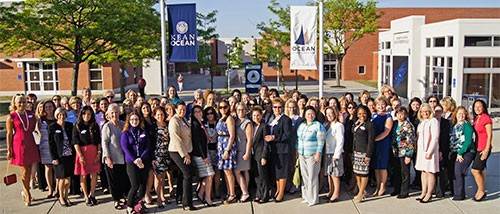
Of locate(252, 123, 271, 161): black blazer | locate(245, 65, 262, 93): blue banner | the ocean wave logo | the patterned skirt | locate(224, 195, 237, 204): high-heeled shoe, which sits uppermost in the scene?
the ocean wave logo

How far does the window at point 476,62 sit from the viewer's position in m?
21.5

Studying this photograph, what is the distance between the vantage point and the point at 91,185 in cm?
769

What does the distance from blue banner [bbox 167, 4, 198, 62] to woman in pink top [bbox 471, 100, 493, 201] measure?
22.5 ft

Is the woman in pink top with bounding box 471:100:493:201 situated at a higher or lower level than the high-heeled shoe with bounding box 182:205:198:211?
higher

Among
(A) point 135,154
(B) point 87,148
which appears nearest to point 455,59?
(A) point 135,154

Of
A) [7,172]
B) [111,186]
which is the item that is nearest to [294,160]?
[111,186]

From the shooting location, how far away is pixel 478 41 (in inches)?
837

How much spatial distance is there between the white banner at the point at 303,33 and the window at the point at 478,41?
11932 mm

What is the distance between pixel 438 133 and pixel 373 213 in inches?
65.2

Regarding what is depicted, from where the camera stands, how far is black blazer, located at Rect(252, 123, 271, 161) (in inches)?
295

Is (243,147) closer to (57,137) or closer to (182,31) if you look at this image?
(57,137)

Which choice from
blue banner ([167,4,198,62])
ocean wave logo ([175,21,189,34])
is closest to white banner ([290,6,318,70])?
blue banner ([167,4,198,62])

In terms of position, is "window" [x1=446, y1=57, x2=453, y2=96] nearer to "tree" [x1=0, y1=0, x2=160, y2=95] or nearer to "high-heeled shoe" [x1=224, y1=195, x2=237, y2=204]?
"tree" [x1=0, y1=0, x2=160, y2=95]

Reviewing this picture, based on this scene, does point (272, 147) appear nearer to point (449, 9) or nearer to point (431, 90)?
point (431, 90)
